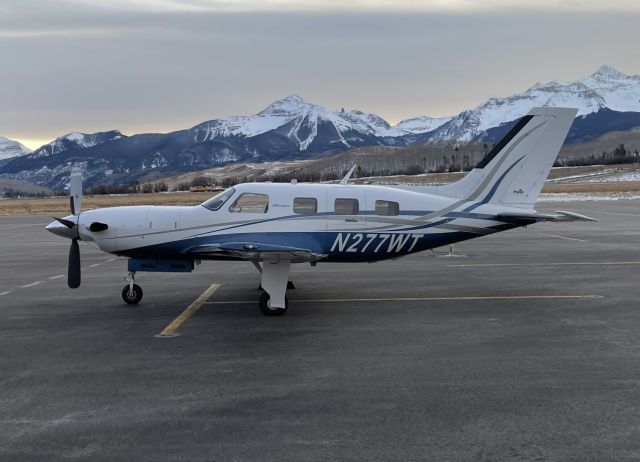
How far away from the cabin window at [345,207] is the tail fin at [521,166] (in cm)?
231

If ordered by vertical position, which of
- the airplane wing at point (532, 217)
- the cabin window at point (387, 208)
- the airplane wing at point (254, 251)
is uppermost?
the cabin window at point (387, 208)

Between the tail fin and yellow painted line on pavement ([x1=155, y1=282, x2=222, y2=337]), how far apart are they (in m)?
5.78

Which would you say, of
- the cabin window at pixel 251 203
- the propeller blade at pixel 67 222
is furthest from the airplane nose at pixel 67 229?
the cabin window at pixel 251 203

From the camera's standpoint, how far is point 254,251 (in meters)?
11.8

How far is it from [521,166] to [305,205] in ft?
16.5

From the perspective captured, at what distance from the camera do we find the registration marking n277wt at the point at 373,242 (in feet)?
42.8

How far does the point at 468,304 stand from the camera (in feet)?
41.9

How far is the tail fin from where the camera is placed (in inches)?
553

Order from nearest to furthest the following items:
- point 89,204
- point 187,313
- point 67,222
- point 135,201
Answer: point 187,313 → point 67,222 → point 89,204 → point 135,201

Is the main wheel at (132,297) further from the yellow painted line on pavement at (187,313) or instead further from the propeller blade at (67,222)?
the propeller blade at (67,222)

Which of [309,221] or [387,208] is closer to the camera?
[309,221]

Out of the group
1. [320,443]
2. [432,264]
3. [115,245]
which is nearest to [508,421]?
[320,443]

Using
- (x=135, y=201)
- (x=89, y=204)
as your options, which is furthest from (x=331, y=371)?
(x=135, y=201)

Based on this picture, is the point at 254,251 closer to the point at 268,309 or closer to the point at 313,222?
the point at 268,309
